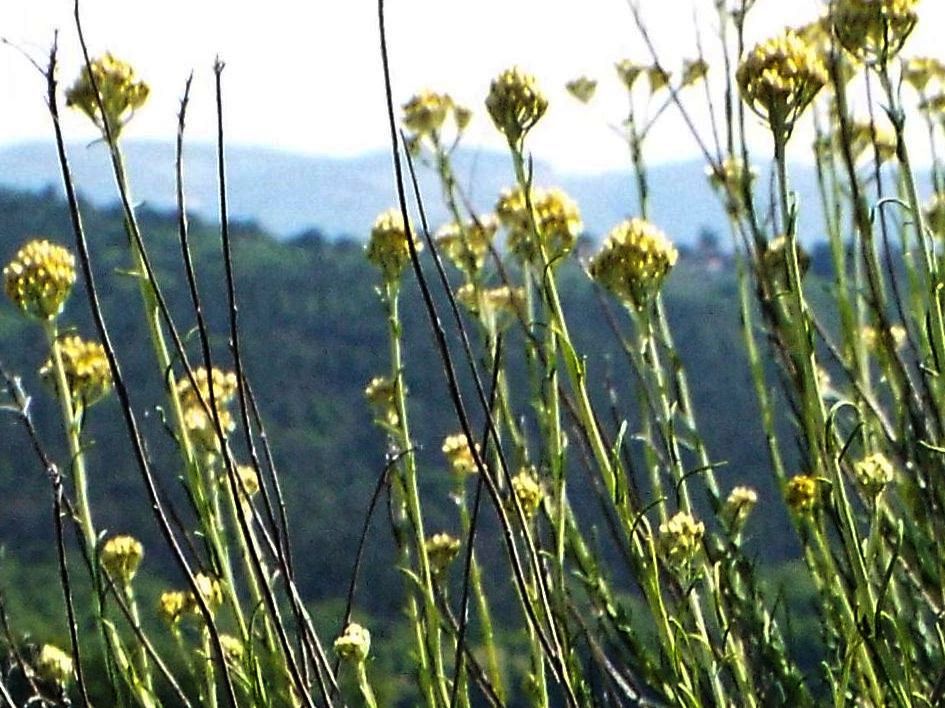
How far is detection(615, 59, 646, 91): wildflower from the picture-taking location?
2615 millimetres

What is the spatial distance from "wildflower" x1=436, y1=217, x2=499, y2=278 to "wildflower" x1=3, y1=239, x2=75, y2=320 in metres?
0.61

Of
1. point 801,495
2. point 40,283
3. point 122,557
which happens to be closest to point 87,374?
point 40,283

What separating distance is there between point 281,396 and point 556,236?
4019 centimetres

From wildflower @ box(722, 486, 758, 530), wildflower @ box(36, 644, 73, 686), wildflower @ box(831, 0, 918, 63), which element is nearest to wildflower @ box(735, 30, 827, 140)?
wildflower @ box(831, 0, 918, 63)

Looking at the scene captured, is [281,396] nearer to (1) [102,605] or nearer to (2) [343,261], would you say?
(2) [343,261]

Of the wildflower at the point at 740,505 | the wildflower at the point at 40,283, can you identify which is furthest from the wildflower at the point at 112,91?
the wildflower at the point at 740,505

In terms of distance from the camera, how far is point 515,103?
5.95ft

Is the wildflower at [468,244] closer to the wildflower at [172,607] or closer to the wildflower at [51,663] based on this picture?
the wildflower at [172,607]

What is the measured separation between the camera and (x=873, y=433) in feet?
7.16

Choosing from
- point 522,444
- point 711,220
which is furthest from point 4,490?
point 711,220

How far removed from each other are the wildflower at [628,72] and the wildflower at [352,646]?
3.74 ft

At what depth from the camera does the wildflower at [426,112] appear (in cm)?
242

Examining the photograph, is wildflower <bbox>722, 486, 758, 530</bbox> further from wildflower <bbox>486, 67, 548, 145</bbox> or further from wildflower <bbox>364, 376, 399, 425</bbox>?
wildflower <bbox>486, 67, 548, 145</bbox>

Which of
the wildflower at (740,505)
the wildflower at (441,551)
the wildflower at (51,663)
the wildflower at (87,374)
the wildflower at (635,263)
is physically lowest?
the wildflower at (51,663)
